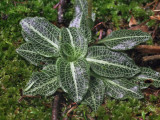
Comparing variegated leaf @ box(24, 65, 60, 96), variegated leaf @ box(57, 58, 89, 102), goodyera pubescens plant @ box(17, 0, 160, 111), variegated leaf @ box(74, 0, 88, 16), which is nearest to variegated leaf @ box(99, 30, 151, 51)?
goodyera pubescens plant @ box(17, 0, 160, 111)

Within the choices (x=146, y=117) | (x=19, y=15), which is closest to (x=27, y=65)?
(x=19, y=15)

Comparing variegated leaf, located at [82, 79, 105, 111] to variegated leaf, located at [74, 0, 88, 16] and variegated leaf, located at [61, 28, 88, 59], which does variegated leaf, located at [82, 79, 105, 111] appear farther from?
variegated leaf, located at [74, 0, 88, 16]

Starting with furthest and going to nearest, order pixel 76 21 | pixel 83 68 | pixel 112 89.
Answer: pixel 76 21, pixel 112 89, pixel 83 68

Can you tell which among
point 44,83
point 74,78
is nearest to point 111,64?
point 74,78

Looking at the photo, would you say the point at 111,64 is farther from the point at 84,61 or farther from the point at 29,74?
the point at 29,74

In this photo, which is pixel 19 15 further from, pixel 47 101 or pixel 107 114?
pixel 107 114

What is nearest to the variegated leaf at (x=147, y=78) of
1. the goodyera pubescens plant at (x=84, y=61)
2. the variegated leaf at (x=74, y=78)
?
the goodyera pubescens plant at (x=84, y=61)

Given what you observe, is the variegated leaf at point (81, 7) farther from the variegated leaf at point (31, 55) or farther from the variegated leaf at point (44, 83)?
the variegated leaf at point (44, 83)
